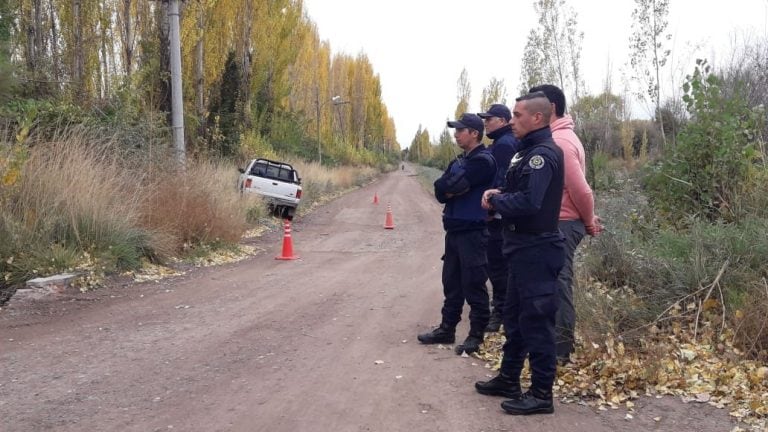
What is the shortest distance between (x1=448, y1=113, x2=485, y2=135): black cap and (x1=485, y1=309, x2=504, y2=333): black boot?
1.93 metres

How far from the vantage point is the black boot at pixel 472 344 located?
5348 millimetres

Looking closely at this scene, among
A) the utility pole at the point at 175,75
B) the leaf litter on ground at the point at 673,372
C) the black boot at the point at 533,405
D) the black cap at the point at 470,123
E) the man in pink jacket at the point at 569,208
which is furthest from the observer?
the utility pole at the point at 175,75

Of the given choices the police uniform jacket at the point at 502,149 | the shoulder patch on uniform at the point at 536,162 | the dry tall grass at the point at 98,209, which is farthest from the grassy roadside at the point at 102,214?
the shoulder patch on uniform at the point at 536,162

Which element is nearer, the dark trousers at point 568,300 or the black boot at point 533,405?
the black boot at point 533,405

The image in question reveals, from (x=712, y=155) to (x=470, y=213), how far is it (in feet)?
12.2

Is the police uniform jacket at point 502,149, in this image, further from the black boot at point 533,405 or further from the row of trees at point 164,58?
the row of trees at point 164,58

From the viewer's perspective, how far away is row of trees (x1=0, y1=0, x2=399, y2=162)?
13609 mm

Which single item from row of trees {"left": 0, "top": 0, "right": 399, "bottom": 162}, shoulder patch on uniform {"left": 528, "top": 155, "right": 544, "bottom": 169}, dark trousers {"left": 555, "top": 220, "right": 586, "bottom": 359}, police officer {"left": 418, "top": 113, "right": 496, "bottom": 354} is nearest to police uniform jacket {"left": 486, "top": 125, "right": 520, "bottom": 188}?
police officer {"left": 418, "top": 113, "right": 496, "bottom": 354}

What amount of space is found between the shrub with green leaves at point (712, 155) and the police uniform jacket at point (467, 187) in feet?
10.7

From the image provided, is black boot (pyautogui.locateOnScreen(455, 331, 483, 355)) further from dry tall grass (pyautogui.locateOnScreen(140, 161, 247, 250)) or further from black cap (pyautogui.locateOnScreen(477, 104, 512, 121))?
dry tall grass (pyautogui.locateOnScreen(140, 161, 247, 250))

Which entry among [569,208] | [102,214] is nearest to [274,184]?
[102,214]

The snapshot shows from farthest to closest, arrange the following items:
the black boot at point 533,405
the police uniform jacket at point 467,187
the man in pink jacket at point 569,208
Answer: the police uniform jacket at point 467,187 → the man in pink jacket at point 569,208 → the black boot at point 533,405

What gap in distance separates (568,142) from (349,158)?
45.3m

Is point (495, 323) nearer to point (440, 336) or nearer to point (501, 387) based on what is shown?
point (440, 336)
